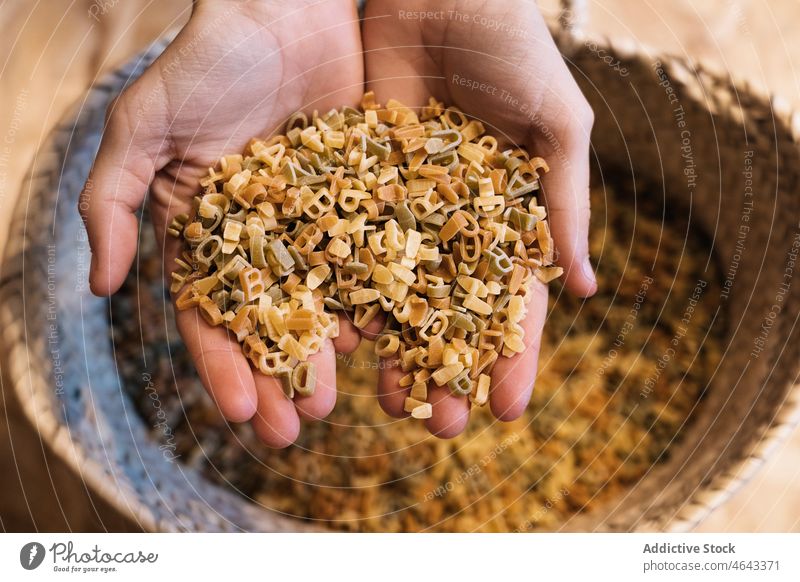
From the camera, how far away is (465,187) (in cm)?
49

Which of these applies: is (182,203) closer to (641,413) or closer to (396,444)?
(396,444)

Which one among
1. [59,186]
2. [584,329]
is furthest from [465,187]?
[59,186]

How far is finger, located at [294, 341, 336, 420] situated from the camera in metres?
0.48

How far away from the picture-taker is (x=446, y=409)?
484 millimetres

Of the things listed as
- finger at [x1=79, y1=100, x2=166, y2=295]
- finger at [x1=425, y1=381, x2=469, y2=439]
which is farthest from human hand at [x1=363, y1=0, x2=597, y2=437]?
finger at [x1=79, y1=100, x2=166, y2=295]

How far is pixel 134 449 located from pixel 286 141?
0.26 metres

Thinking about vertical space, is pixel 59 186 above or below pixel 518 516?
above

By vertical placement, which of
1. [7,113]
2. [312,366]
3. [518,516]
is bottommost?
[518,516]

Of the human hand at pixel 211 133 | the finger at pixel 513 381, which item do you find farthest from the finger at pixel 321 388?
the finger at pixel 513 381

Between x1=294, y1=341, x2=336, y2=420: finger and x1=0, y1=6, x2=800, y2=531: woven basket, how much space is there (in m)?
0.09

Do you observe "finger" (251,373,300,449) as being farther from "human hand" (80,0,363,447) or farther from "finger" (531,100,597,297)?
"finger" (531,100,597,297)

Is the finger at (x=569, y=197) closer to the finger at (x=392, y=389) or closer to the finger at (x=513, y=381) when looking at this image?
the finger at (x=513, y=381)

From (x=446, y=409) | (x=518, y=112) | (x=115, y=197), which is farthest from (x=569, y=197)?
(x=115, y=197)

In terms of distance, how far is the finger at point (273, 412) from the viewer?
18.7 inches
